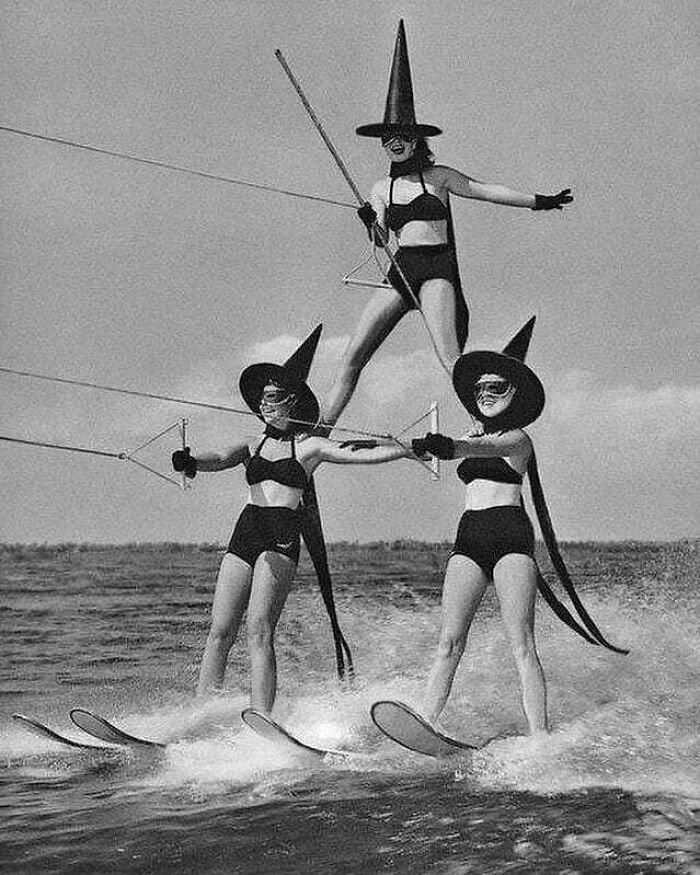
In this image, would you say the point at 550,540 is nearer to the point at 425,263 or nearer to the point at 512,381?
the point at 512,381

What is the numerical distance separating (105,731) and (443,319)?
266 cm

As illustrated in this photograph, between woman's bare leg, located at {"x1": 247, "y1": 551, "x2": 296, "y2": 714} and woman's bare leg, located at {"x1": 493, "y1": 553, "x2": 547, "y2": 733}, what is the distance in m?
1.28

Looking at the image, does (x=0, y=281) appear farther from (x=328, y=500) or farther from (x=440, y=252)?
(x=440, y=252)

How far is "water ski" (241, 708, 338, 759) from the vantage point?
5.85 metres

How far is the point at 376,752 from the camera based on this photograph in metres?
5.98

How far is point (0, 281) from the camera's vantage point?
8398mm

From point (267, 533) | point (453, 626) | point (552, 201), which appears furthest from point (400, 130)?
→ point (453, 626)

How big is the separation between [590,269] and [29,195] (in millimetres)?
3709

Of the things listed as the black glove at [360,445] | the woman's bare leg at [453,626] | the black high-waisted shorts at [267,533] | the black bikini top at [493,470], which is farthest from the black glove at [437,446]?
the black high-waisted shorts at [267,533]

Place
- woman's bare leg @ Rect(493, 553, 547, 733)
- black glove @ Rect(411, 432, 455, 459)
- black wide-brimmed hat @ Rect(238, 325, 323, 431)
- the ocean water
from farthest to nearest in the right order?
1. black wide-brimmed hat @ Rect(238, 325, 323, 431)
2. woman's bare leg @ Rect(493, 553, 547, 733)
3. black glove @ Rect(411, 432, 455, 459)
4. the ocean water

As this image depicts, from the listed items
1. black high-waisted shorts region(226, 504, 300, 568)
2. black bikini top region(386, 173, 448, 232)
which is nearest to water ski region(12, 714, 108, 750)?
black high-waisted shorts region(226, 504, 300, 568)

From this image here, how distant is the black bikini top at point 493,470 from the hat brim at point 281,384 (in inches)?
43.3

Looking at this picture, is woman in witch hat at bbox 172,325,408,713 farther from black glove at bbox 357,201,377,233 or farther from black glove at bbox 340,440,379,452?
black glove at bbox 357,201,377,233

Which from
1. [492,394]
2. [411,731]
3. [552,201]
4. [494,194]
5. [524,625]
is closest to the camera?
[411,731]
